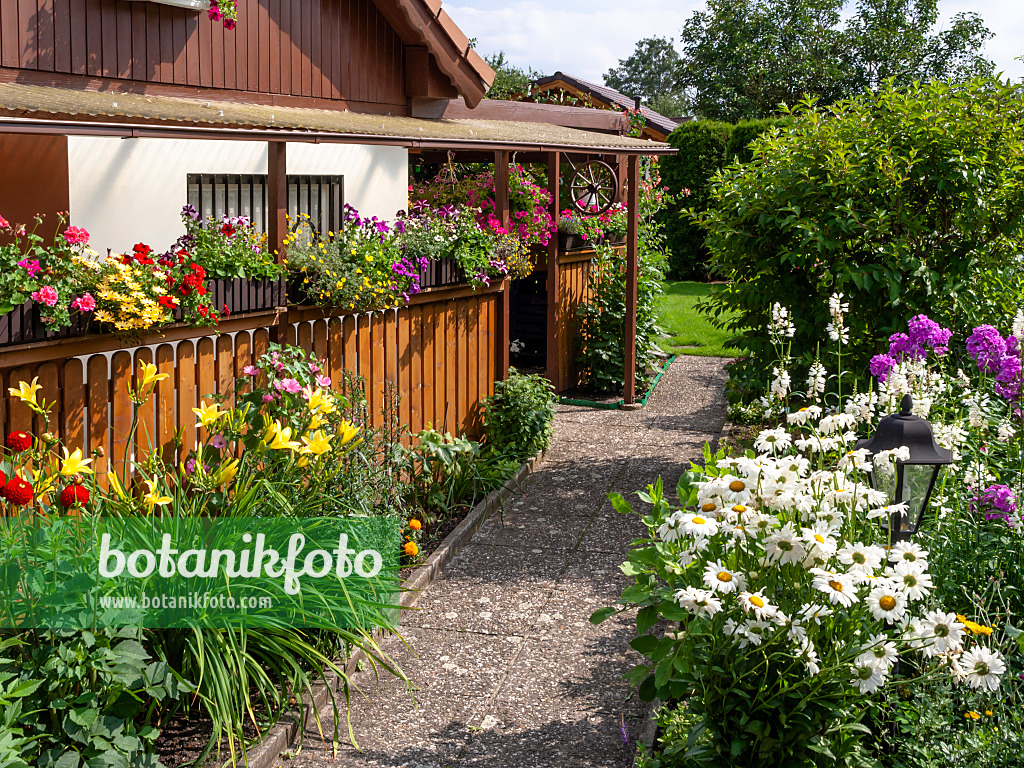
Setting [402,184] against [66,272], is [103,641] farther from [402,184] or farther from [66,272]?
[402,184]

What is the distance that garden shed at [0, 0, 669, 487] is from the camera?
4.19 m

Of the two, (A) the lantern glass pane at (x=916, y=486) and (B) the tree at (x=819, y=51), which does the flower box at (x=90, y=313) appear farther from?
(B) the tree at (x=819, y=51)

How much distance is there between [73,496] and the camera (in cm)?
310

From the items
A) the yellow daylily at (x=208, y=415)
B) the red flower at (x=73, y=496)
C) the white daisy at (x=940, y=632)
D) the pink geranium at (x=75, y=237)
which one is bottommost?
the white daisy at (x=940, y=632)

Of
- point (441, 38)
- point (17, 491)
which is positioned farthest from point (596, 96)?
point (17, 491)

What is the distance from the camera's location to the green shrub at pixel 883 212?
6258 millimetres

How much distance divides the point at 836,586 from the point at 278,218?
3.52m

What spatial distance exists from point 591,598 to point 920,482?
2.16 meters

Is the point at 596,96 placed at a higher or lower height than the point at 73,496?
higher

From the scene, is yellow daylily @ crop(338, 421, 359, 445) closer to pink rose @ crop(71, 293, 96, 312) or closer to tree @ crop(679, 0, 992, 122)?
pink rose @ crop(71, 293, 96, 312)

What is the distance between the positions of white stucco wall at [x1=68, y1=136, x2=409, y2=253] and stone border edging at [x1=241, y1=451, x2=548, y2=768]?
2.93 m

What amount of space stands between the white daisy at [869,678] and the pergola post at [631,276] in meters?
6.97

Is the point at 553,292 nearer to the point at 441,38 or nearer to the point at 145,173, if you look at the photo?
the point at 441,38

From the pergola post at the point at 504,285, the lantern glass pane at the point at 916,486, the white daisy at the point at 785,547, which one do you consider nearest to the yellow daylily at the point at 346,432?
the white daisy at the point at 785,547
